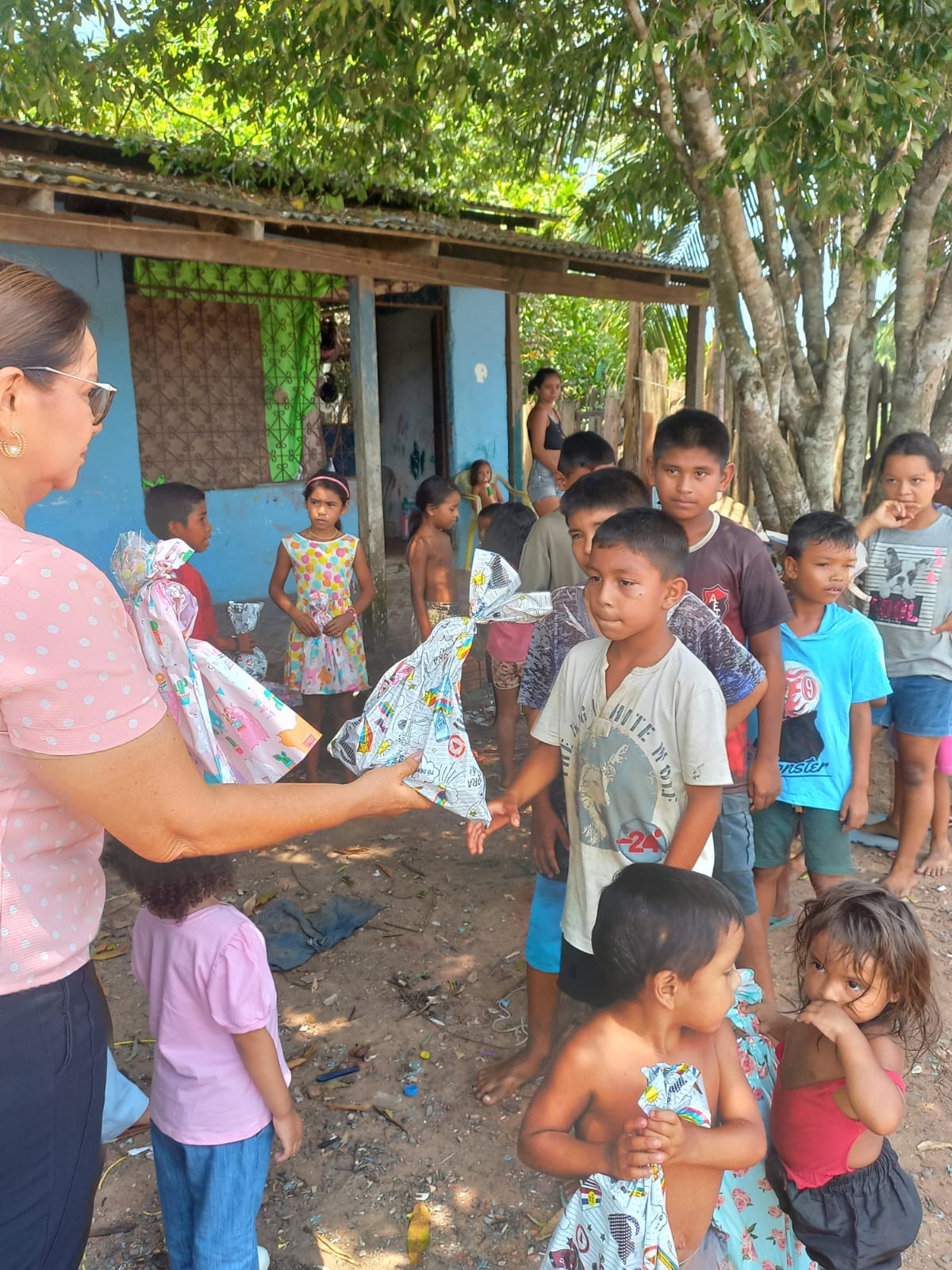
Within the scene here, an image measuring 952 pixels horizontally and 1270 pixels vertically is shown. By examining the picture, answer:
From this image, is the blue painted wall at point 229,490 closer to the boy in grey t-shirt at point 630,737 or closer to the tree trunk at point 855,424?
the tree trunk at point 855,424

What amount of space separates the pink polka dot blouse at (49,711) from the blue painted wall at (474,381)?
26.1 ft

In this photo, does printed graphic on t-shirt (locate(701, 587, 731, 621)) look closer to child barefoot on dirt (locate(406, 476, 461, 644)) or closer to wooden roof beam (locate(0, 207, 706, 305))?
child barefoot on dirt (locate(406, 476, 461, 644))

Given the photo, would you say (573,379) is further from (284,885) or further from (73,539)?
(284,885)

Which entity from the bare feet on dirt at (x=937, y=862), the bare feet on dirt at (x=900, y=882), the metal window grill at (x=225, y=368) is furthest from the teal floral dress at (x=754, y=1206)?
the metal window grill at (x=225, y=368)

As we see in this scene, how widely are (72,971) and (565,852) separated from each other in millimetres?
1579

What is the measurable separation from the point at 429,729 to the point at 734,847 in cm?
119

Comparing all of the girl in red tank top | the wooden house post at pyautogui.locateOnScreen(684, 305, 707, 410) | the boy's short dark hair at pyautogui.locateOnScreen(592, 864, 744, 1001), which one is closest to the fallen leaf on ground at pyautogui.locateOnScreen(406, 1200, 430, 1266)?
the girl in red tank top

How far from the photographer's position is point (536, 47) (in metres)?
5.88

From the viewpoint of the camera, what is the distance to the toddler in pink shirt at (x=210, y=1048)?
70.5 inches

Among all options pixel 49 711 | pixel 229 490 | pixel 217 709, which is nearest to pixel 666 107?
pixel 217 709

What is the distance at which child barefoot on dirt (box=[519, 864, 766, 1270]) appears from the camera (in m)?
1.54

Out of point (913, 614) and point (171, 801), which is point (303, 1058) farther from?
point (913, 614)

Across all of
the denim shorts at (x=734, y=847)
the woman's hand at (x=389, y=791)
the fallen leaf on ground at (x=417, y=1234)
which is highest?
the woman's hand at (x=389, y=791)

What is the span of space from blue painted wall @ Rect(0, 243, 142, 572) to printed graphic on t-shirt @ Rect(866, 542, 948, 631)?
18.1 feet
